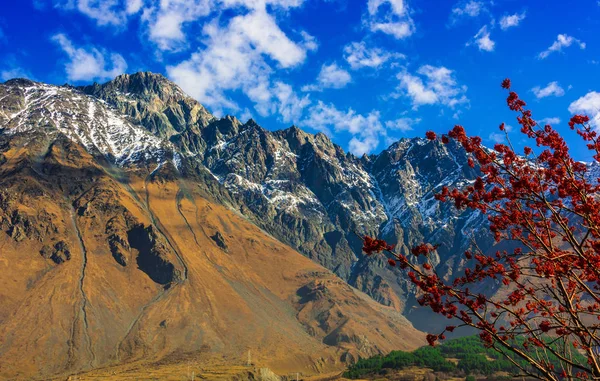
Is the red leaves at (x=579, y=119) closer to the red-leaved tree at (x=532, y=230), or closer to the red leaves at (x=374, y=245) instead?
the red-leaved tree at (x=532, y=230)

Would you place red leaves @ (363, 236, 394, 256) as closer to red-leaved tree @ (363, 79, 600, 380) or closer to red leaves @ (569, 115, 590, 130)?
red-leaved tree @ (363, 79, 600, 380)

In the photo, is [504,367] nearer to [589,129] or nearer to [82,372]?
[82,372]

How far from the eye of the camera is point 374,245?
35.1 feet

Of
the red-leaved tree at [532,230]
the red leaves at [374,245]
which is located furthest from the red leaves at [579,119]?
the red leaves at [374,245]

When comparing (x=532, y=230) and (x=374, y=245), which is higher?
(x=532, y=230)

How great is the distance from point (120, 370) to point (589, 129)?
196 m

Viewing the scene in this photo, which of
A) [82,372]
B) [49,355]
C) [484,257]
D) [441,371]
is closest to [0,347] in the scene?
[49,355]

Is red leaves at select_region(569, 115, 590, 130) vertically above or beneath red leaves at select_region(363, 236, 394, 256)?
above

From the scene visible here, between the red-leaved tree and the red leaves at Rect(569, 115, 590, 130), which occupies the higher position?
the red leaves at Rect(569, 115, 590, 130)

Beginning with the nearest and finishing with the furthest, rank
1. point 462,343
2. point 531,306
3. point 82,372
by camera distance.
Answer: point 531,306, point 82,372, point 462,343

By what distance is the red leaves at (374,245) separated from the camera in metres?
10.6

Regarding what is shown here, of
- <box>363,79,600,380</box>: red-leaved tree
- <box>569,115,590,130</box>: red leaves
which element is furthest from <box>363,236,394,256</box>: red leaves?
<box>569,115,590,130</box>: red leaves

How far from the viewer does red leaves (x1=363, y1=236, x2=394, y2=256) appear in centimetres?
1055

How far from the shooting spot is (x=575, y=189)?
10516 mm
